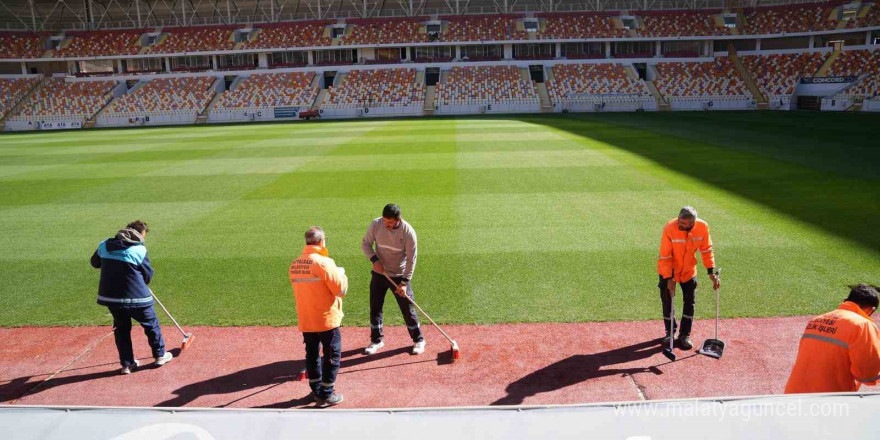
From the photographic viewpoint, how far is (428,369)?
291 inches

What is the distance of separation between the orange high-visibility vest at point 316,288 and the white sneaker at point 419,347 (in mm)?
1752

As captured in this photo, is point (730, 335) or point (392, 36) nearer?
point (730, 335)

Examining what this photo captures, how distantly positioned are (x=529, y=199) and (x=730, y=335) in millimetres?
9024

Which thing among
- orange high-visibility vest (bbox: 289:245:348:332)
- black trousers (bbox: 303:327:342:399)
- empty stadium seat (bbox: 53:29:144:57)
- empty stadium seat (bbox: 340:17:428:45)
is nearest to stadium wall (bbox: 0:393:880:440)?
orange high-visibility vest (bbox: 289:245:348:332)

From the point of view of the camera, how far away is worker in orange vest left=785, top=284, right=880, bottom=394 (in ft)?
15.7

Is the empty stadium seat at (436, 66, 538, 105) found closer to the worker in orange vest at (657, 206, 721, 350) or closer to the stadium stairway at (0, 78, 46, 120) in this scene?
the stadium stairway at (0, 78, 46, 120)

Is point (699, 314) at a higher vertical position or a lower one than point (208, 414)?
lower

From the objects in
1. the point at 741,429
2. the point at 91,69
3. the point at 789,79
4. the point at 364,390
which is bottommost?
the point at 364,390

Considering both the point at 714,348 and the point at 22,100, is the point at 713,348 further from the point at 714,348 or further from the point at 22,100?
the point at 22,100

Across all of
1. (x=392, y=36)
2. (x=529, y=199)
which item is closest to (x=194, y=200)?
(x=529, y=199)

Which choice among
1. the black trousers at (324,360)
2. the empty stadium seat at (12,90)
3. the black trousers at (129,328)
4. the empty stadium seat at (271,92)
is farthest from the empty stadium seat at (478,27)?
the black trousers at (324,360)

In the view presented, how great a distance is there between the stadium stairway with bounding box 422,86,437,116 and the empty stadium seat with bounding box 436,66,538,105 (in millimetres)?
621

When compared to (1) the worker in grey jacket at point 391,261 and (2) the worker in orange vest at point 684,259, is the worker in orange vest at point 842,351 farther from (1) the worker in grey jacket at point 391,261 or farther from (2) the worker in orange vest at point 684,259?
(1) the worker in grey jacket at point 391,261

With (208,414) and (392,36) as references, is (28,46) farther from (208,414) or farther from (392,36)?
(208,414)
